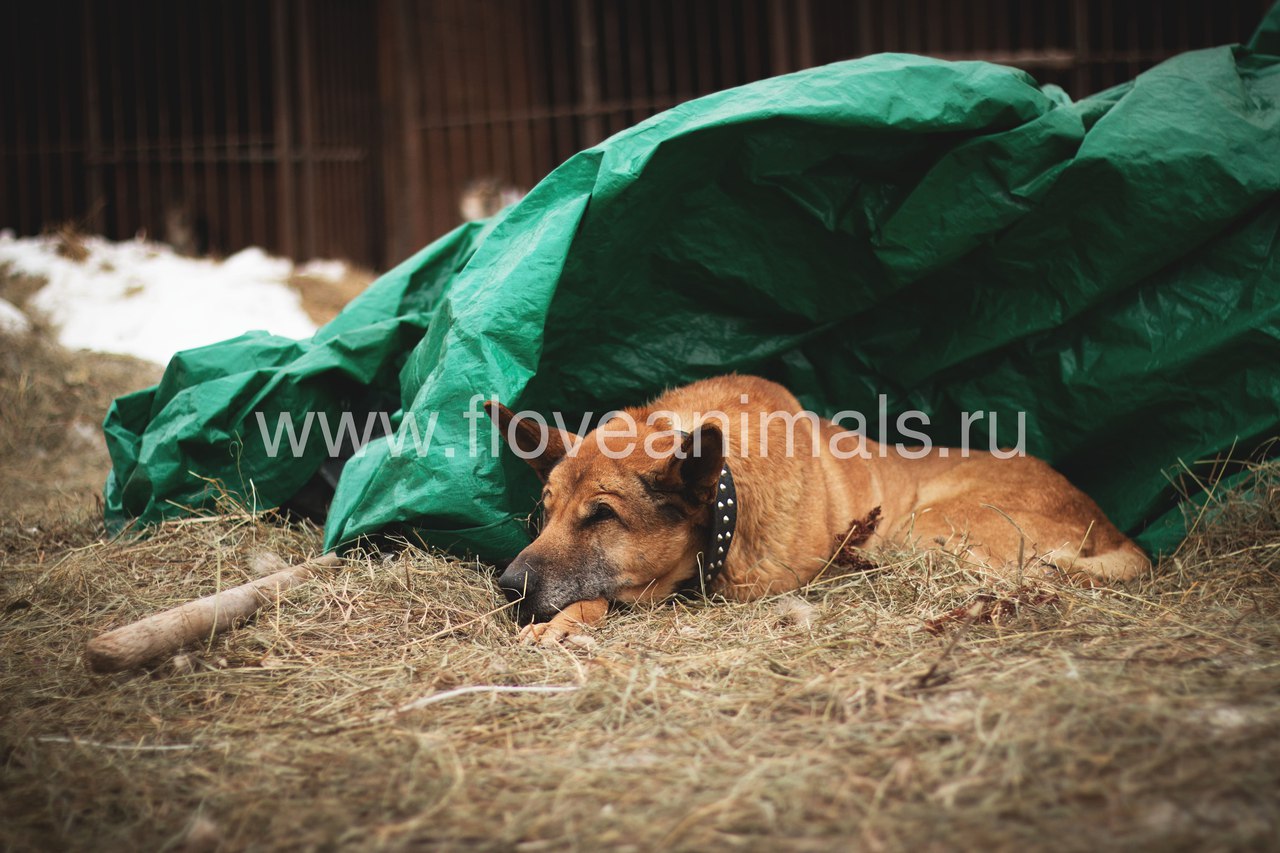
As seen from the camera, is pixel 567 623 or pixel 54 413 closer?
pixel 567 623

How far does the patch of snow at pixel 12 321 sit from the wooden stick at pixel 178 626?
4919mm

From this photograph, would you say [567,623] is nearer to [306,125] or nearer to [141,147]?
[306,125]

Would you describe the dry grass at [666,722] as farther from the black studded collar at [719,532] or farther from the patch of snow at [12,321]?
the patch of snow at [12,321]

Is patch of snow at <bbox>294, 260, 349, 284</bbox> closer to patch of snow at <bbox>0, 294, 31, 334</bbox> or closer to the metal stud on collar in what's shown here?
patch of snow at <bbox>0, 294, 31, 334</bbox>

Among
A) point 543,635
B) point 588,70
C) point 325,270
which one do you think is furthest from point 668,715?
point 325,270

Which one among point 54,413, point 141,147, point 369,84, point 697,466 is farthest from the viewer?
point 369,84

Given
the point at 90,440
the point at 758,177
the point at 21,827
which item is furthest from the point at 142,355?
the point at 21,827

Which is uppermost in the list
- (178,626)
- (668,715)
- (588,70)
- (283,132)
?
(588,70)

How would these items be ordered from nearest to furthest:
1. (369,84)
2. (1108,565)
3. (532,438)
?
1. (532,438)
2. (1108,565)
3. (369,84)

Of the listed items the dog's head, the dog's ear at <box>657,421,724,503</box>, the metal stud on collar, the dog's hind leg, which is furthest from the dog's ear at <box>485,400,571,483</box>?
the dog's hind leg

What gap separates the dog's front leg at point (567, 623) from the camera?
3.22 metres

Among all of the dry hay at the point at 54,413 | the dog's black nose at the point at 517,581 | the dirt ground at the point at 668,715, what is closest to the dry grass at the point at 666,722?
the dirt ground at the point at 668,715

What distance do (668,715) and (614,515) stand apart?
1.09 meters

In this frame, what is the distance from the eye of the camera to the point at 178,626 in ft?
9.70
